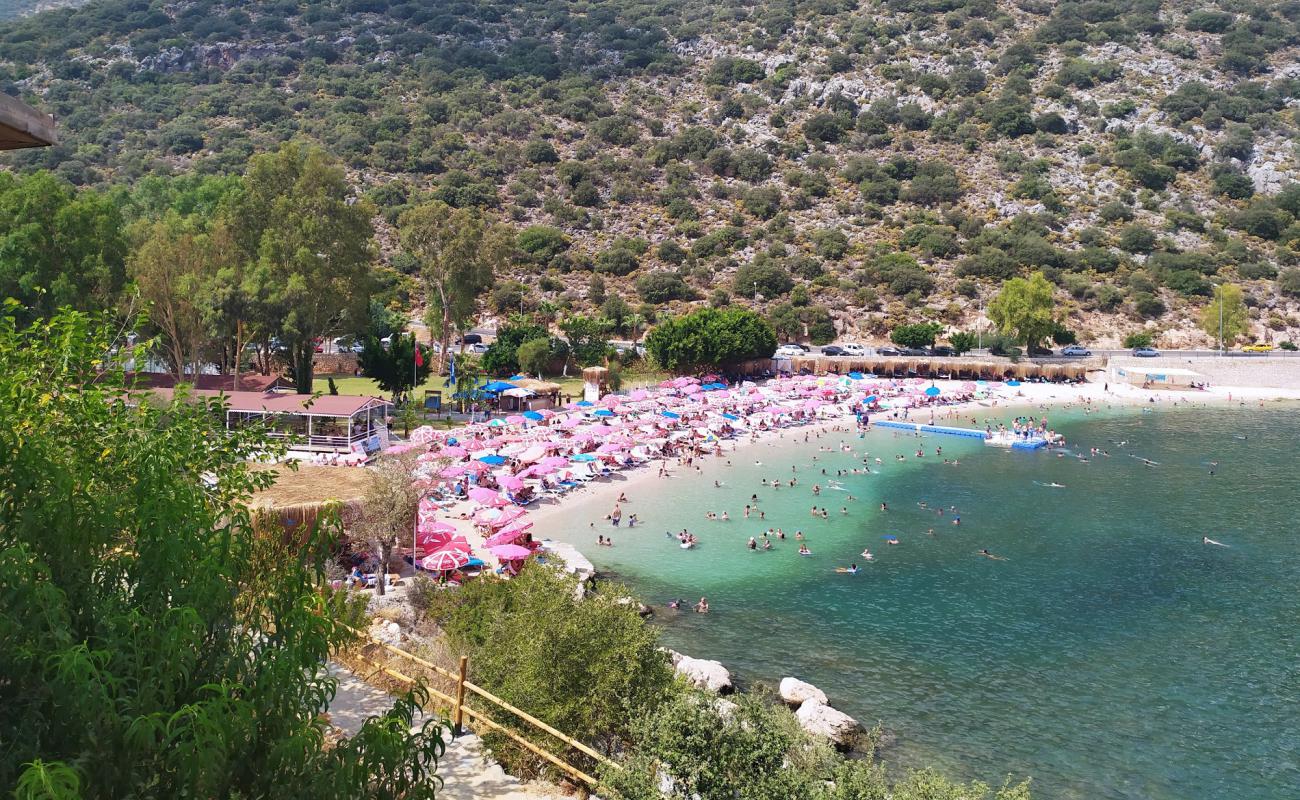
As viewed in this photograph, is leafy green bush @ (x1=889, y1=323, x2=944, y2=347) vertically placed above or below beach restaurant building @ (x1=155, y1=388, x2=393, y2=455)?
below

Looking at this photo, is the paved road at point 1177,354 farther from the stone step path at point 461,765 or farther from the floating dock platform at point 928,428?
the stone step path at point 461,765

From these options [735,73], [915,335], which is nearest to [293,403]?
[915,335]

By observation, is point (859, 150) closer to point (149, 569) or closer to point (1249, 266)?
point (1249, 266)

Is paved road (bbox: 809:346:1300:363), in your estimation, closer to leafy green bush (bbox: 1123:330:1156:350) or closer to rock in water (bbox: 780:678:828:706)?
leafy green bush (bbox: 1123:330:1156:350)

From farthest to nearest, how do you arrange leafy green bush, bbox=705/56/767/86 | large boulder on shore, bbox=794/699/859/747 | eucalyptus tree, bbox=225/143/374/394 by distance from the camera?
leafy green bush, bbox=705/56/767/86
eucalyptus tree, bbox=225/143/374/394
large boulder on shore, bbox=794/699/859/747

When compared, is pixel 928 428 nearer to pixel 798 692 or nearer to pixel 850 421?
pixel 850 421

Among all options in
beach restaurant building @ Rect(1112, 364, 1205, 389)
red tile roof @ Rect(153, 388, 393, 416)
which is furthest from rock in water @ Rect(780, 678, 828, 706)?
beach restaurant building @ Rect(1112, 364, 1205, 389)

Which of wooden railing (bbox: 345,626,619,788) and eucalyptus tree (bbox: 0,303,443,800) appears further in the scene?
wooden railing (bbox: 345,626,619,788)
